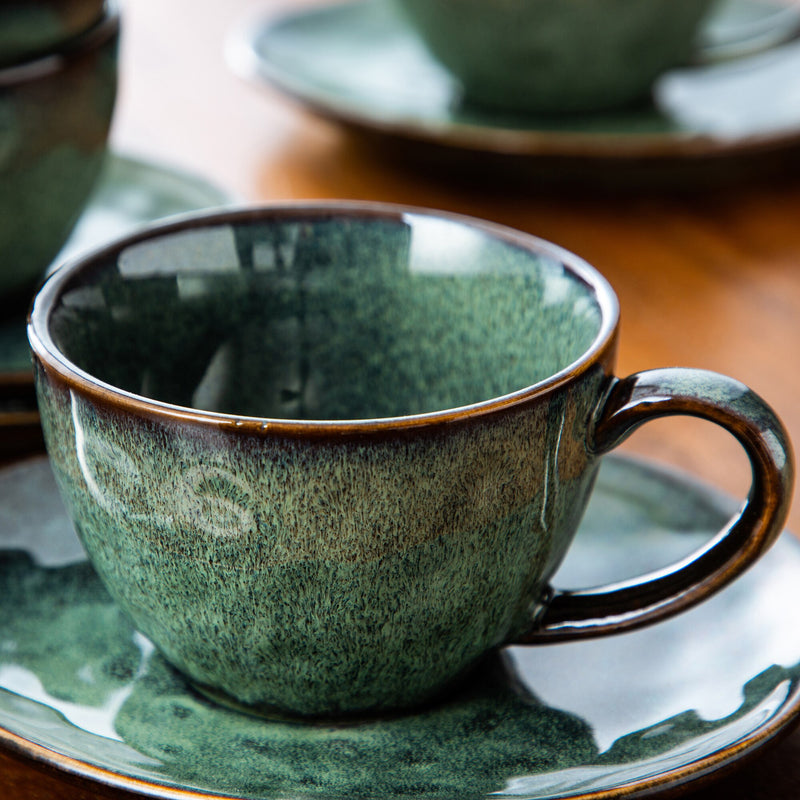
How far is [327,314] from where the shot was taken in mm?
507

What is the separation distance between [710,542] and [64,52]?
14.0 inches

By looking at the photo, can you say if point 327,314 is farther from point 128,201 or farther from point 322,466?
point 128,201

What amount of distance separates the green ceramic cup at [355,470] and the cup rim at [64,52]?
140 millimetres

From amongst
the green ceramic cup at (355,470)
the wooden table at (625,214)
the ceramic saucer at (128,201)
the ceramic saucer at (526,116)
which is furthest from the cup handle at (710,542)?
the ceramic saucer at (526,116)

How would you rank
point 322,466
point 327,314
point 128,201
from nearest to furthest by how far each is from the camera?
Answer: point 322,466 < point 327,314 < point 128,201

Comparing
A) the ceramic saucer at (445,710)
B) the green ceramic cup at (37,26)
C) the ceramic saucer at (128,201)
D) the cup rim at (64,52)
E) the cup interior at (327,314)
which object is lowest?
the ceramic saucer at (128,201)

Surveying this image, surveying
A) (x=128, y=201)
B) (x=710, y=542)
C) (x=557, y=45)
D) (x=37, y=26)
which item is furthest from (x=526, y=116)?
(x=710, y=542)

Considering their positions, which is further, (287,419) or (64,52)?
(64,52)

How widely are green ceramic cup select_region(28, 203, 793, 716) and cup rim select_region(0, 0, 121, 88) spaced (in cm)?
14

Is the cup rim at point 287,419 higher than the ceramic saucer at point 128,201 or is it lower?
higher

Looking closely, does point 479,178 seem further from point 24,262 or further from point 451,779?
point 451,779

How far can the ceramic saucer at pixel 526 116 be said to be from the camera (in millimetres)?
767

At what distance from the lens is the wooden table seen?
0.64 meters

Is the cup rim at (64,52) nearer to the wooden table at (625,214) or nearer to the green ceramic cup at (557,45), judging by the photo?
the wooden table at (625,214)
